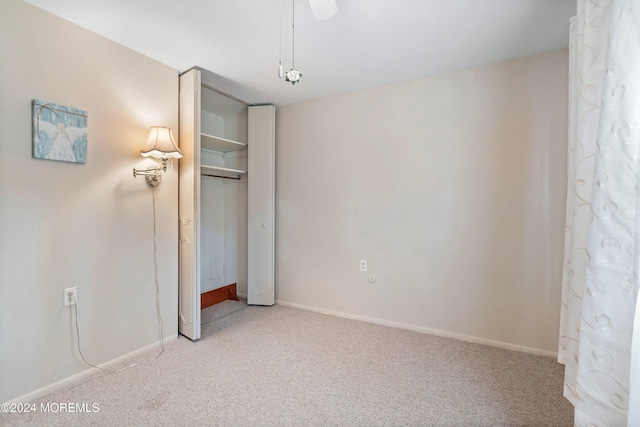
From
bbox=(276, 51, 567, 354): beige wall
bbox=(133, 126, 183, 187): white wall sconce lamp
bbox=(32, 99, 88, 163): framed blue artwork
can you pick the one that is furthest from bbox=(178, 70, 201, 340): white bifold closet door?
bbox=(276, 51, 567, 354): beige wall

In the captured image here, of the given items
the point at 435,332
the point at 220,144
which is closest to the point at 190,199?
the point at 220,144

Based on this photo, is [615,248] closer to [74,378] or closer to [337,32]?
[337,32]

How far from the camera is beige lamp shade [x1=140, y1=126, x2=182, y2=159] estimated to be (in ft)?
6.86

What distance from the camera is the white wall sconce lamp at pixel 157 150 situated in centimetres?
210

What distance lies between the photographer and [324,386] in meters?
1.79

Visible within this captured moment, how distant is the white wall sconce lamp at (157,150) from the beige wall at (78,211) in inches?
2.7

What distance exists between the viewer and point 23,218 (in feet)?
5.31

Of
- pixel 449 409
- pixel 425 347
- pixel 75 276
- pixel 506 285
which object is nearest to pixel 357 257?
pixel 425 347

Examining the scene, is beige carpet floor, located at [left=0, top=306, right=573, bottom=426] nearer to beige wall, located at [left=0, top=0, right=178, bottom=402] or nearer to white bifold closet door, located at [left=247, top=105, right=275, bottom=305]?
beige wall, located at [left=0, top=0, right=178, bottom=402]

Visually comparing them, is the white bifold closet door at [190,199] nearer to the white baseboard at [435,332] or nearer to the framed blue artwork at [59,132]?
the framed blue artwork at [59,132]

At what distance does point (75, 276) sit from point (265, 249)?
68.4 inches

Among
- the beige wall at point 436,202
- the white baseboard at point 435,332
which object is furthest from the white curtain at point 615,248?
the white baseboard at point 435,332

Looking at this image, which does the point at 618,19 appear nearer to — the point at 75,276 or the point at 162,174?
the point at 162,174

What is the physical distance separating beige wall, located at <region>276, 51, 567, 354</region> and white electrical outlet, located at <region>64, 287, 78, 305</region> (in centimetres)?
188
